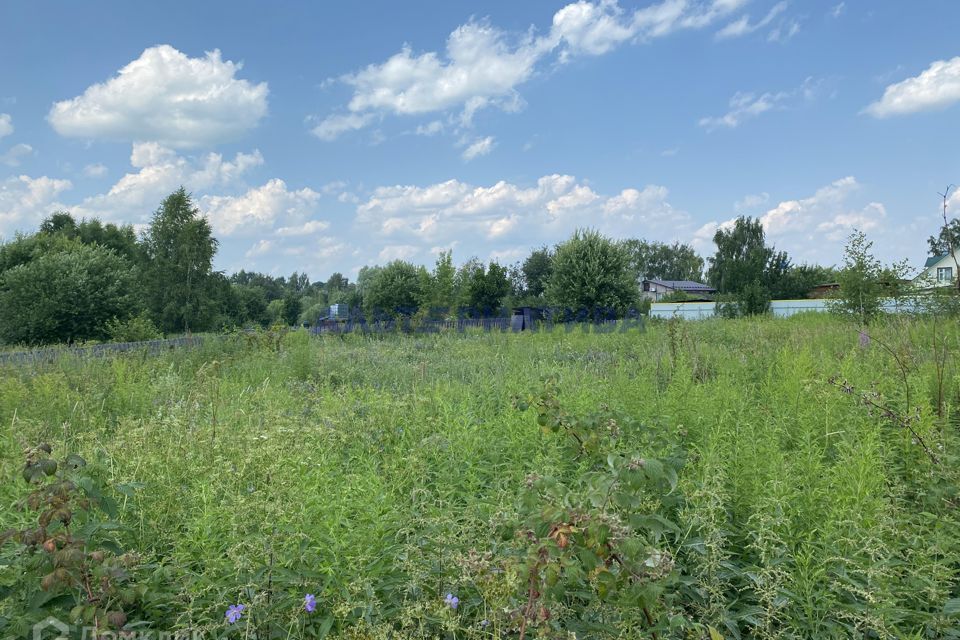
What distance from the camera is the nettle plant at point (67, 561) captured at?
1.83 meters

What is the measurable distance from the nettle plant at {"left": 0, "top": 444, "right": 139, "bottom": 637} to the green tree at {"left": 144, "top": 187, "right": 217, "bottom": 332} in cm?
3793

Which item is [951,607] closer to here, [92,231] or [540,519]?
[540,519]

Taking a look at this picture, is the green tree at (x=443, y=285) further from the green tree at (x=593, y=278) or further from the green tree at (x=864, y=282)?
the green tree at (x=864, y=282)

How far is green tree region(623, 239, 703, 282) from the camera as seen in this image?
8869 cm

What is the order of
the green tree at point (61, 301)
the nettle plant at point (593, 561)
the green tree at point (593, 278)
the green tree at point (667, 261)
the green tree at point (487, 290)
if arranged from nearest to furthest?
1. the nettle plant at point (593, 561)
2. the green tree at point (61, 301)
3. the green tree at point (593, 278)
4. the green tree at point (487, 290)
5. the green tree at point (667, 261)

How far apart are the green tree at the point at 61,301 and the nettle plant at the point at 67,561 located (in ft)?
79.8

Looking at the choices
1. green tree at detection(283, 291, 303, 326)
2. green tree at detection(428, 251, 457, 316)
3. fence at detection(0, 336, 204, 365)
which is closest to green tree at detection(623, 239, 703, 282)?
green tree at detection(283, 291, 303, 326)

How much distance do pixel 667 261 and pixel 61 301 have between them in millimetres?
84442

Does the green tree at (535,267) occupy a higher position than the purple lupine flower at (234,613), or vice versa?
the green tree at (535,267)

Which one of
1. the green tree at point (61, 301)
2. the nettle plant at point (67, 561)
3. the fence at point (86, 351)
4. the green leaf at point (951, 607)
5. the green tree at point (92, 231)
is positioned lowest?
the green leaf at point (951, 607)

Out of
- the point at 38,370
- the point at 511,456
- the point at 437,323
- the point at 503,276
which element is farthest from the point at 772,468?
the point at 503,276

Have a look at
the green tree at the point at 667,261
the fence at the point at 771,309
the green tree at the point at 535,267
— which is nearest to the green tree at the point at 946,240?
the fence at the point at 771,309

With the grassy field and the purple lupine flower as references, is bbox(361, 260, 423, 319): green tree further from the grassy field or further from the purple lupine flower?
the purple lupine flower

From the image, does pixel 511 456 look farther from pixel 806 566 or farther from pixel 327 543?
pixel 806 566
